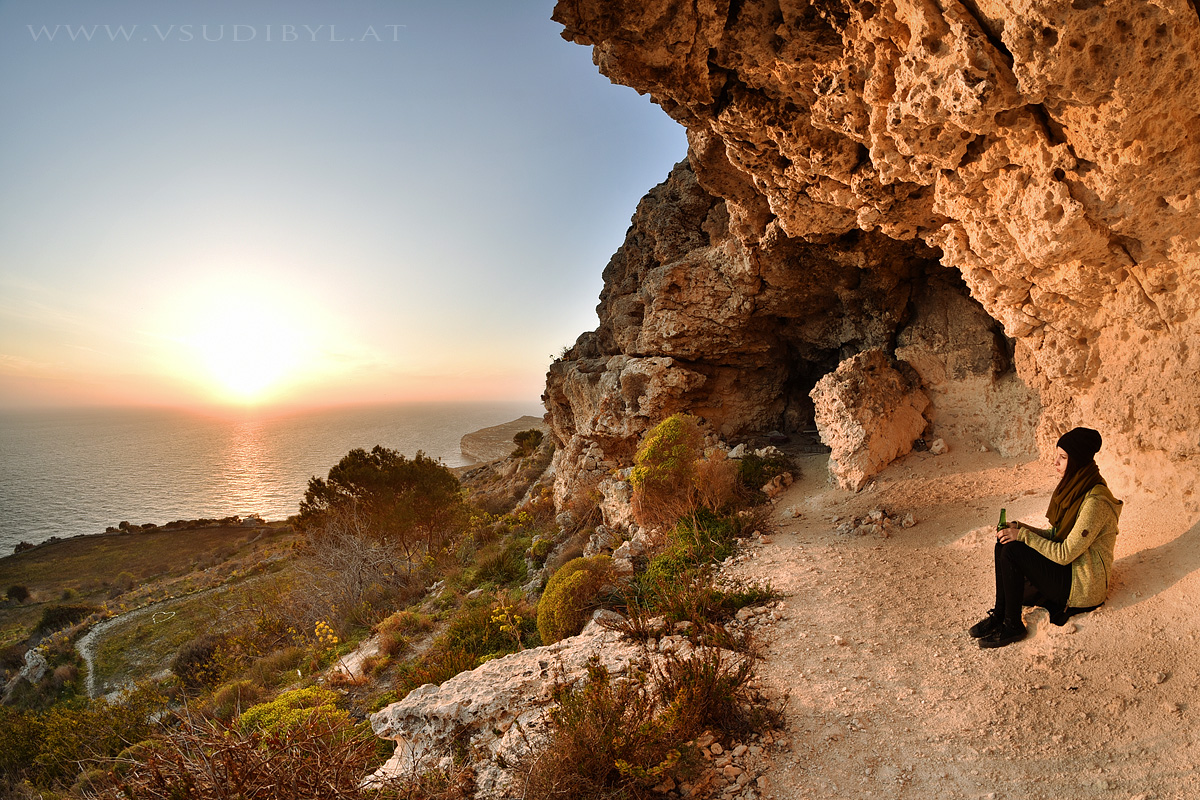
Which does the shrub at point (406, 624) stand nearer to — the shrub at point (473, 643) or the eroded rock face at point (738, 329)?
the shrub at point (473, 643)

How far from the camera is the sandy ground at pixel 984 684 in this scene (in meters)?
2.51

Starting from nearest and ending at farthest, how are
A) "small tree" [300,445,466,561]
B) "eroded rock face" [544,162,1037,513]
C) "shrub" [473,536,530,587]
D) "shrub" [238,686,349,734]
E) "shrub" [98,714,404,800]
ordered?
1. "shrub" [98,714,404,800]
2. "shrub" [238,686,349,734]
3. "eroded rock face" [544,162,1037,513]
4. "shrub" [473,536,530,587]
5. "small tree" [300,445,466,561]

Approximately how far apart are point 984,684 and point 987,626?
628 mm

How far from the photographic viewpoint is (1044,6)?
2924 millimetres

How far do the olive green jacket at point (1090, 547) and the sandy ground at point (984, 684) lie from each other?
18 cm

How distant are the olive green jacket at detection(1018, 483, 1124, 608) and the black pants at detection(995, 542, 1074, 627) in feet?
0.19

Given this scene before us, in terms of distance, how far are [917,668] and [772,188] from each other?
5929 millimetres

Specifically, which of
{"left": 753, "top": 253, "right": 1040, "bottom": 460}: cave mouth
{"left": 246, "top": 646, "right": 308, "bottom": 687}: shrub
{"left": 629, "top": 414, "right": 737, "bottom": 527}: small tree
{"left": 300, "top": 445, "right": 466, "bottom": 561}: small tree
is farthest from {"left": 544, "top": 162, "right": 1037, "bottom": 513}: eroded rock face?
{"left": 246, "top": 646, "right": 308, "bottom": 687}: shrub

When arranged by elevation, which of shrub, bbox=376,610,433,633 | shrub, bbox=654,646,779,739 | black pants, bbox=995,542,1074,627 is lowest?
shrub, bbox=376,610,433,633

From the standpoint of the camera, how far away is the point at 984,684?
3238 millimetres

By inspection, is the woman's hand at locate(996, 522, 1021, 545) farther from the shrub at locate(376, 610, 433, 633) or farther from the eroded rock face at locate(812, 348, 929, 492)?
the shrub at locate(376, 610, 433, 633)

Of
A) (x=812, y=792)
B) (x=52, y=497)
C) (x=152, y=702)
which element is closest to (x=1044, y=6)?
(x=812, y=792)

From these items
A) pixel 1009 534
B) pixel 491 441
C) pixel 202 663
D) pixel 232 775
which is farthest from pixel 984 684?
pixel 491 441

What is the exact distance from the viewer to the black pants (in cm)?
340
